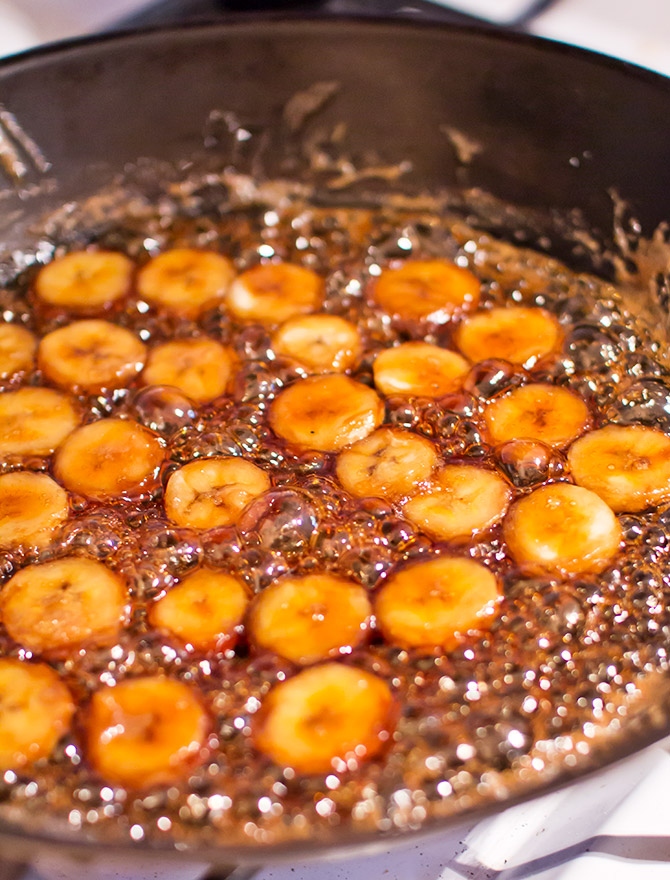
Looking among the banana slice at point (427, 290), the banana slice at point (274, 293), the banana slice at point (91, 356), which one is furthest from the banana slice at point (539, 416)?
the banana slice at point (91, 356)

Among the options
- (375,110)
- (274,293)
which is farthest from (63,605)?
(375,110)

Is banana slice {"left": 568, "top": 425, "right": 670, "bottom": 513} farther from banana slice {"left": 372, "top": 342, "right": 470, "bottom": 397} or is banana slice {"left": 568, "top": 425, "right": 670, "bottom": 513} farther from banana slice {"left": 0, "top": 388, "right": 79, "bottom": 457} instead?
banana slice {"left": 0, "top": 388, "right": 79, "bottom": 457}

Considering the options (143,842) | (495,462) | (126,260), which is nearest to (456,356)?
(495,462)

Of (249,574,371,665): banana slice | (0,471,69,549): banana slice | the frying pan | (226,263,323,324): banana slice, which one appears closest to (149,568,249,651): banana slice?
(249,574,371,665): banana slice

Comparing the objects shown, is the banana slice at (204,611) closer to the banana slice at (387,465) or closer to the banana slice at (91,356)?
the banana slice at (387,465)

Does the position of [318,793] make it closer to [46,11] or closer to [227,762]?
[227,762]
